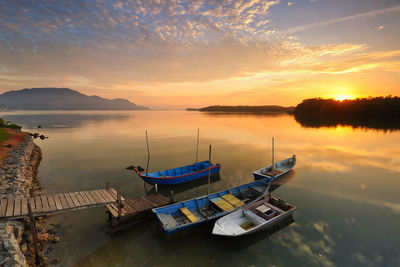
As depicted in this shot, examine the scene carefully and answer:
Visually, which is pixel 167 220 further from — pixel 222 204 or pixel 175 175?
pixel 175 175

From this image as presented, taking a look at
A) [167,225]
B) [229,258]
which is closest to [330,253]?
[229,258]

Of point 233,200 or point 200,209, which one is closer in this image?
point 200,209

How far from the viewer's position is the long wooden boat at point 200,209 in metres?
14.4

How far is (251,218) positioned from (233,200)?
292 centimetres

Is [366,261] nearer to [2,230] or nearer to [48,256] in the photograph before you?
[48,256]

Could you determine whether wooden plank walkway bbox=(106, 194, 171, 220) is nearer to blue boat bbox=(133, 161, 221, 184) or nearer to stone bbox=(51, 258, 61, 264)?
blue boat bbox=(133, 161, 221, 184)

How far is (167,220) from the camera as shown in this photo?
1481cm

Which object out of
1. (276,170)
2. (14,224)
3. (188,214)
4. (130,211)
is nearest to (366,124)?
(276,170)

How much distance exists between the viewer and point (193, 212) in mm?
16484

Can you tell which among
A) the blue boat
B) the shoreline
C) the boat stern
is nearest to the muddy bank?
the shoreline

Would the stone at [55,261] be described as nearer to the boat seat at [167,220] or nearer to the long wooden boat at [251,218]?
the boat seat at [167,220]

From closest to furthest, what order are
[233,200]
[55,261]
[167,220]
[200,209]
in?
[55,261], [167,220], [200,209], [233,200]

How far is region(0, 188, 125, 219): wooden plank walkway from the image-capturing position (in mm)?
11566

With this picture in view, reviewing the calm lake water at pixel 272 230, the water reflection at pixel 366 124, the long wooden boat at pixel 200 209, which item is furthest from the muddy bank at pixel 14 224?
the water reflection at pixel 366 124
